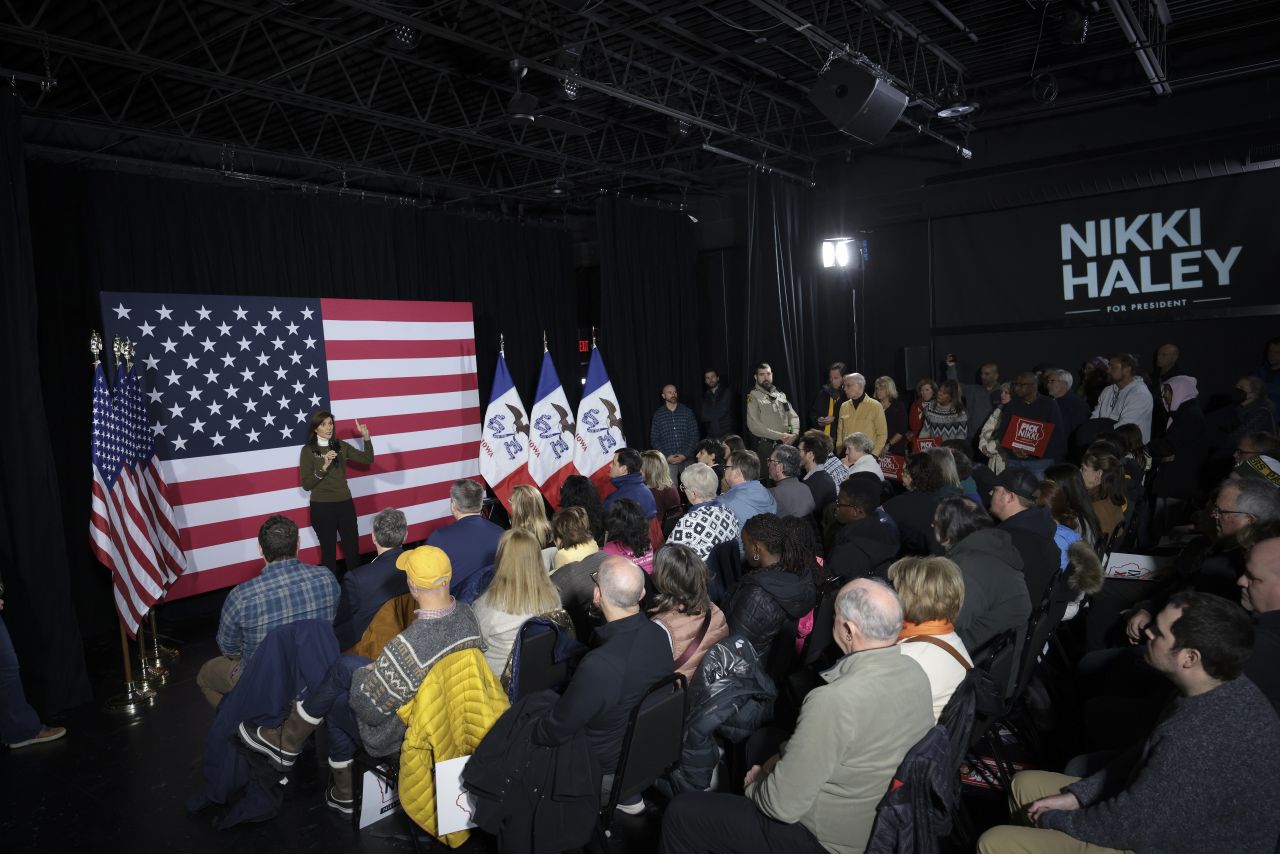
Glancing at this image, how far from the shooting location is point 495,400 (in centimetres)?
795

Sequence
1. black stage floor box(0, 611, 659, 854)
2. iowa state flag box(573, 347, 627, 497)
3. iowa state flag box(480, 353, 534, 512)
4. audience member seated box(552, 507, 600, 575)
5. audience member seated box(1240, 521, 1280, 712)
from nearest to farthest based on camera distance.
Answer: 1. audience member seated box(1240, 521, 1280, 712)
2. black stage floor box(0, 611, 659, 854)
3. audience member seated box(552, 507, 600, 575)
4. iowa state flag box(480, 353, 534, 512)
5. iowa state flag box(573, 347, 627, 497)

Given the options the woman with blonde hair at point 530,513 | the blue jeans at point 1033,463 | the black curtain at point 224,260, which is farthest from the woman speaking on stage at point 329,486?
the blue jeans at point 1033,463

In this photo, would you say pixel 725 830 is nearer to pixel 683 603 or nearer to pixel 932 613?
pixel 683 603

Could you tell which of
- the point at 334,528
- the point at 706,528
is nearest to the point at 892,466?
the point at 706,528

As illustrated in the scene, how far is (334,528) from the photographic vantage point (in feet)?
21.2

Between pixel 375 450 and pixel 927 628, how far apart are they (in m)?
6.12

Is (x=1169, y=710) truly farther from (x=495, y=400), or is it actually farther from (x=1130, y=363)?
(x=495, y=400)

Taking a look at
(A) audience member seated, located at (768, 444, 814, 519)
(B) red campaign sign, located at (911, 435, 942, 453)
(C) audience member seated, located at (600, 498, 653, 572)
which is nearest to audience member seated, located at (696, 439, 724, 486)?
(A) audience member seated, located at (768, 444, 814, 519)

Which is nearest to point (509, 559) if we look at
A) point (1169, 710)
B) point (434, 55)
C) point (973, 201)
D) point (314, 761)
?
point (314, 761)

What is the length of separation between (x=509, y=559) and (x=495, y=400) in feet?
16.3

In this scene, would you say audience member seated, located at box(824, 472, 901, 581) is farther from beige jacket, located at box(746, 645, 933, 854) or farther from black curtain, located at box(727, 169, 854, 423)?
black curtain, located at box(727, 169, 854, 423)

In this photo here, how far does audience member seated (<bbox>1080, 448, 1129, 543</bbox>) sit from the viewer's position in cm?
446

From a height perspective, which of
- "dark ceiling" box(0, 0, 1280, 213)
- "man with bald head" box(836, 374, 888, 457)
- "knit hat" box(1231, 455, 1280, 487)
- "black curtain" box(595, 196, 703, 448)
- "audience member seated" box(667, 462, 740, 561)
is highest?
"dark ceiling" box(0, 0, 1280, 213)

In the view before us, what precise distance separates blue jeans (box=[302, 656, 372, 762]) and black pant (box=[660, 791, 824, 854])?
→ 3.94ft
